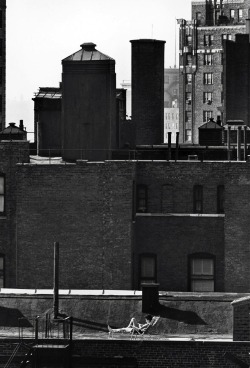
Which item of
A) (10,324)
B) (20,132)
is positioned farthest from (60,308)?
(20,132)

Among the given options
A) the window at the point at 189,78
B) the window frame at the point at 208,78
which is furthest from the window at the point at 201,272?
the window at the point at 189,78

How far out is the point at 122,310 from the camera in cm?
4816

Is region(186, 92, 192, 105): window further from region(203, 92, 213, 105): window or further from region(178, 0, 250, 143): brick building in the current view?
region(203, 92, 213, 105): window

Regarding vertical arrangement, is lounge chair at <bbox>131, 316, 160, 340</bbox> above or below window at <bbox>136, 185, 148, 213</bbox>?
below

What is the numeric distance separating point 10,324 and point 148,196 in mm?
14743

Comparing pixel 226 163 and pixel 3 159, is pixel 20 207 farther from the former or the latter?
pixel 226 163

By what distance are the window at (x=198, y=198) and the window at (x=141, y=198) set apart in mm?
2227

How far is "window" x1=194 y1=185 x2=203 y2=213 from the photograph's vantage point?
6069 cm

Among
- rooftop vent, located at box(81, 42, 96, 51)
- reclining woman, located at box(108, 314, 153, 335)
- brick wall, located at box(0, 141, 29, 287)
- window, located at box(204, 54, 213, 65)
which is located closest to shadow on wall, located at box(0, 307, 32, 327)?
reclining woman, located at box(108, 314, 153, 335)

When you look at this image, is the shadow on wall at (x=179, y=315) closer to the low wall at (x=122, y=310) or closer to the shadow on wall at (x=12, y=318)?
the low wall at (x=122, y=310)

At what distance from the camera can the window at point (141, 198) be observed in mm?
60688

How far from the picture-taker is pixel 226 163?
6016 cm

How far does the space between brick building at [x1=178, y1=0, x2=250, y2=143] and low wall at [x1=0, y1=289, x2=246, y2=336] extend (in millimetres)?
91672

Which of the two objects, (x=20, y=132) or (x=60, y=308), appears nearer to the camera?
(x=60, y=308)
